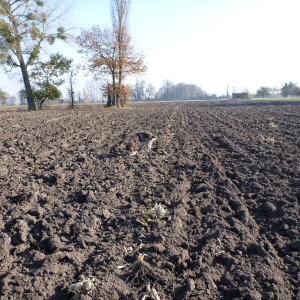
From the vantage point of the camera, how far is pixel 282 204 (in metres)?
4.22

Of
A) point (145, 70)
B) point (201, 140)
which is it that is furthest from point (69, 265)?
point (145, 70)

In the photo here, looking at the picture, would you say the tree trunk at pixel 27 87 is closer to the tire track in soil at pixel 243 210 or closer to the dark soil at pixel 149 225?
the dark soil at pixel 149 225

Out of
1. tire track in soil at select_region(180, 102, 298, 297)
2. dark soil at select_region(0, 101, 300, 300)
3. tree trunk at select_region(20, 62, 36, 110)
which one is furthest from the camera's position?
tree trunk at select_region(20, 62, 36, 110)

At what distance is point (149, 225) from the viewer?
365cm

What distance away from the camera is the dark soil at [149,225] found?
2.67m

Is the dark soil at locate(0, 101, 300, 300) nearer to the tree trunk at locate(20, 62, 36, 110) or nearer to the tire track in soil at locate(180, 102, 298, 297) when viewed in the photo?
the tire track in soil at locate(180, 102, 298, 297)

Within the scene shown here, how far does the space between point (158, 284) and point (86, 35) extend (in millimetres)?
31914

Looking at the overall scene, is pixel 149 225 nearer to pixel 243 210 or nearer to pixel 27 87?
pixel 243 210

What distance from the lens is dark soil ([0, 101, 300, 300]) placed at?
105 inches

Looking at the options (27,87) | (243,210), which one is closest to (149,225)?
(243,210)

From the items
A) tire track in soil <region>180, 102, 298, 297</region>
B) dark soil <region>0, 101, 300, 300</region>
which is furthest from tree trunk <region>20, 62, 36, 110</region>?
tire track in soil <region>180, 102, 298, 297</region>

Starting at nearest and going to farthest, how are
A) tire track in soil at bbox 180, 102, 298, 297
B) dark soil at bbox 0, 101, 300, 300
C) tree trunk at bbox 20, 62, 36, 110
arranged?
dark soil at bbox 0, 101, 300, 300, tire track in soil at bbox 180, 102, 298, 297, tree trunk at bbox 20, 62, 36, 110

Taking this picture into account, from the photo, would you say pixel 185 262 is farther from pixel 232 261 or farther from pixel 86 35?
pixel 86 35

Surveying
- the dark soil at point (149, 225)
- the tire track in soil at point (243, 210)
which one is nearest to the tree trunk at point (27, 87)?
the dark soil at point (149, 225)
